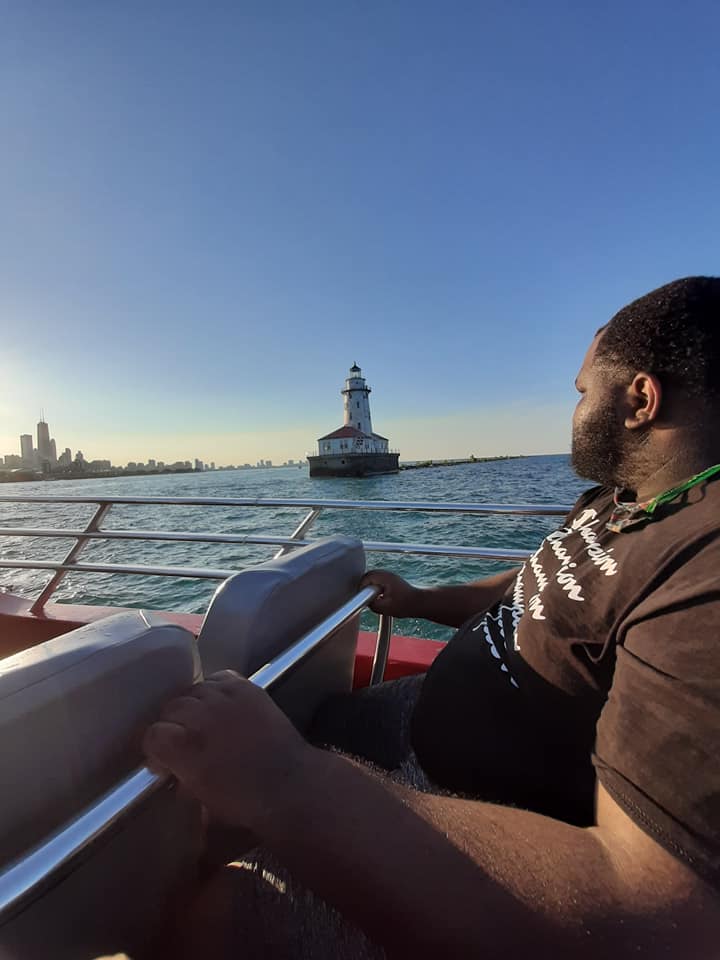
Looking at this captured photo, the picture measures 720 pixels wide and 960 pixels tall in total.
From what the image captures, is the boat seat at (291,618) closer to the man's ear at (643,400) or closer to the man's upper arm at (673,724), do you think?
the man's upper arm at (673,724)

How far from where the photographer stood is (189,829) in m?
0.73

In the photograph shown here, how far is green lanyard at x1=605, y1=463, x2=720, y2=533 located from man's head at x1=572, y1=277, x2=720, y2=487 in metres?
0.09

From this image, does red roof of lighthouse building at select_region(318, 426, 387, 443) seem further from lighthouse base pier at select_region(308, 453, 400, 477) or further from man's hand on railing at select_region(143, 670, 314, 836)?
man's hand on railing at select_region(143, 670, 314, 836)

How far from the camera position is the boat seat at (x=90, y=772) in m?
0.45

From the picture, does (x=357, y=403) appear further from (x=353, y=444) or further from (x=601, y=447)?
(x=601, y=447)

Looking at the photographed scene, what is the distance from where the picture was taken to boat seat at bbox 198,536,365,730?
82 cm

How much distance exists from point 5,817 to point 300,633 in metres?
0.58

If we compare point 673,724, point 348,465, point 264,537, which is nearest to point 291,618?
point 673,724

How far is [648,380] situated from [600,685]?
0.53 metres

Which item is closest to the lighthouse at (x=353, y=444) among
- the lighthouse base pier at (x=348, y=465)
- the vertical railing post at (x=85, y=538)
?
the lighthouse base pier at (x=348, y=465)

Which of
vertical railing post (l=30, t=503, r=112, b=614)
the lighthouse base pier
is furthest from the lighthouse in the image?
vertical railing post (l=30, t=503, r=112, b=614)

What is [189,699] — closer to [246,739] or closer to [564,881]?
[246,739]

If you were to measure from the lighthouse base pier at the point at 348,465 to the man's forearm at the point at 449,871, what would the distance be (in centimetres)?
4065

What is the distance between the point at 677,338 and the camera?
88cm
